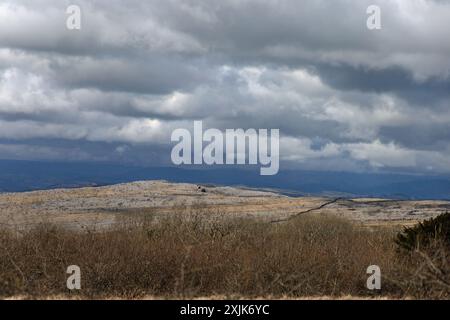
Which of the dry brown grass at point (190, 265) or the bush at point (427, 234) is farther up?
the bush at point (427, 234)

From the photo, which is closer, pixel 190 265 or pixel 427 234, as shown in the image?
pixel 190 265

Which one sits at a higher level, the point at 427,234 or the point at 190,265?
the point at 427,234

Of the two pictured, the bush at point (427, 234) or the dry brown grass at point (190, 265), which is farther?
the bush at point (427, 234)

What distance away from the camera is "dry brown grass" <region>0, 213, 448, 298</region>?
1574 centimetres

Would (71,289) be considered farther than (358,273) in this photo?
No

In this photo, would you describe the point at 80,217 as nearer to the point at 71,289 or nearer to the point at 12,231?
the point at 12,231

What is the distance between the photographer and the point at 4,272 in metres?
16.8

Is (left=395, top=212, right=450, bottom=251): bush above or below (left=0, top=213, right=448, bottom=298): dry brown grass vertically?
above

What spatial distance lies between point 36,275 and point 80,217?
12.3 meters

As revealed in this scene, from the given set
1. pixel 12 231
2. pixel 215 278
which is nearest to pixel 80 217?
pixel 12 231

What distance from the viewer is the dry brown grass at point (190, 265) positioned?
15742mm

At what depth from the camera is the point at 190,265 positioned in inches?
682

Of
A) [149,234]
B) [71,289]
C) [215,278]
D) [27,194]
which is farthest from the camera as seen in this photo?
[27,194]
